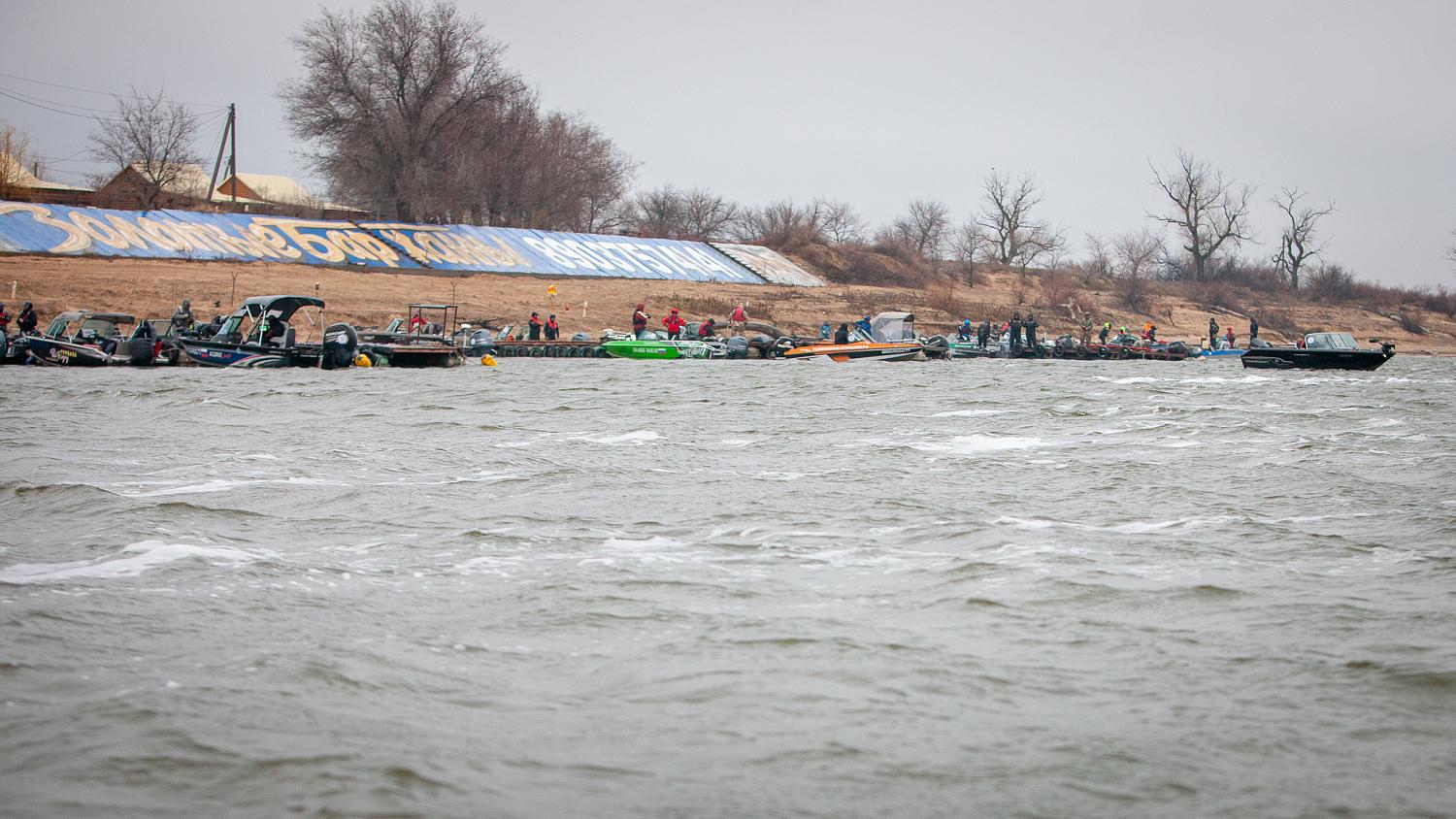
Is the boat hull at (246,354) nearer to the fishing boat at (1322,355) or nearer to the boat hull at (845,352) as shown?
the boat hull at (845,352)

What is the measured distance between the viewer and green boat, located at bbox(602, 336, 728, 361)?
36.1 metres

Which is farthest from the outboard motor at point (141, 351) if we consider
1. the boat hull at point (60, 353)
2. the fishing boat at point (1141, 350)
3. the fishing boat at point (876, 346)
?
the fishing boat at point (1141, 350)

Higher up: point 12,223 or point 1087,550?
point 12,223

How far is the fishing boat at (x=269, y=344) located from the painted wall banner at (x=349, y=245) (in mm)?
16885

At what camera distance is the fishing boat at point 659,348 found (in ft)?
118

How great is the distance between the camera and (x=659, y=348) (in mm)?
36188

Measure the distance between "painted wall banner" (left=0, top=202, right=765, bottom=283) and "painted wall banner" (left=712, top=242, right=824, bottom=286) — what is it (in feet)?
2.86

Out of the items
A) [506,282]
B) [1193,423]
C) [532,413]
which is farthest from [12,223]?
[1193,423]

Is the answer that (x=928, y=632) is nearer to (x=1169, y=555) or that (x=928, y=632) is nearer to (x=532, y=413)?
(x=1169, y=555)

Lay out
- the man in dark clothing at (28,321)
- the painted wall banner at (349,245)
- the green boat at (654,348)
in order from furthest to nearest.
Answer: the painted wall banner at (349,245)
the green boat at (654,348)
the man in dark clothing at (28,321)

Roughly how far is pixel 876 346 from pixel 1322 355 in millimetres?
12714

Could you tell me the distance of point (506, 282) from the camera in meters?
49.3

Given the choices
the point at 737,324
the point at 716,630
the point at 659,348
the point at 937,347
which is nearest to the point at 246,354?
the point at 659,348

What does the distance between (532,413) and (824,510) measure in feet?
32.2
